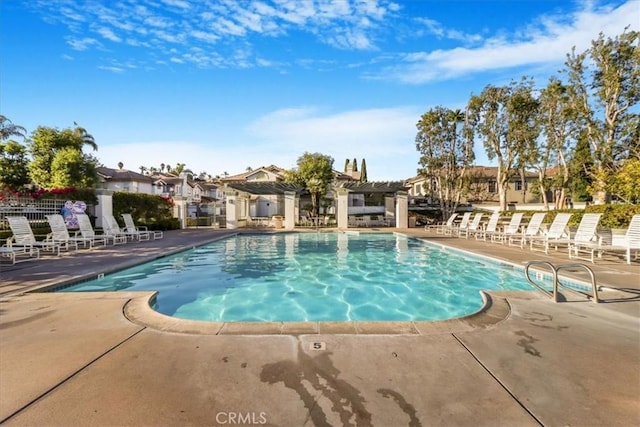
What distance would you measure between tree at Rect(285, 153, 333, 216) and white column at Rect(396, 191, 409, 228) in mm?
5795

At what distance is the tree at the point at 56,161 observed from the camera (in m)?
25.8

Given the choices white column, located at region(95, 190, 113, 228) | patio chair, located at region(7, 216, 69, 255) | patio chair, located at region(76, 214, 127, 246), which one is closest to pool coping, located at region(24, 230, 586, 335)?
patio chair, located at region(7, 216, 69, 255)

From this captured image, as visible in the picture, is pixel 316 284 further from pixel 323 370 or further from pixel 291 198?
pixel 291 198

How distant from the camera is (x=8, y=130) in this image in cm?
2530

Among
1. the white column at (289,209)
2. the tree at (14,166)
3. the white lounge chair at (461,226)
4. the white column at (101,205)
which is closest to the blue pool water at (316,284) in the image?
the white lounge chair at (461,226)

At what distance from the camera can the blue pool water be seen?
571 centimetres

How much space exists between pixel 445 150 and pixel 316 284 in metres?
23.3

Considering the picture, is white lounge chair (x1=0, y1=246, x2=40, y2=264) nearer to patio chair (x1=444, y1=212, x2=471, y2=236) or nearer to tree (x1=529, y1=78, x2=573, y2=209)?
patio chair (x1=444, y1=212, x2=471, y2=236)

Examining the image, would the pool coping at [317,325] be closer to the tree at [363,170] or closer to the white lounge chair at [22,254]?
the white lounge chair at [22,254]

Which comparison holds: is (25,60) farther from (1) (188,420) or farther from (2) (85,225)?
(1) (188,420)

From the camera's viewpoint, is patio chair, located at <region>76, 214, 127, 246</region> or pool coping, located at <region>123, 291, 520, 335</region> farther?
patio chair, located at <region>76, 214, 127, 246</region>

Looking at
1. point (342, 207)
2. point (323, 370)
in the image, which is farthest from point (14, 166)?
point (323, 370)

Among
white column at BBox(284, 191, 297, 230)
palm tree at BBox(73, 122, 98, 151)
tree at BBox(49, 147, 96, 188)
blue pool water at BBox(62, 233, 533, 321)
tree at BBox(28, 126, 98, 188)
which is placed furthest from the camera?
palm tree at BBox(73, 122, 98, 151)

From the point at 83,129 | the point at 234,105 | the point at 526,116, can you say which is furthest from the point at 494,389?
the point at 83,129
